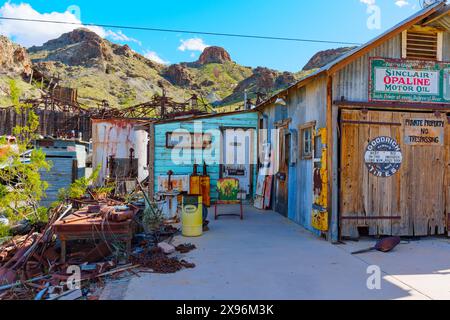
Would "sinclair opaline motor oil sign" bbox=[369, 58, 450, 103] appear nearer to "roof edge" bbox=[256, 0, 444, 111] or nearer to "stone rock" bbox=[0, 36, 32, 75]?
"roof edge" bbox=[256, 0, 444, 111]

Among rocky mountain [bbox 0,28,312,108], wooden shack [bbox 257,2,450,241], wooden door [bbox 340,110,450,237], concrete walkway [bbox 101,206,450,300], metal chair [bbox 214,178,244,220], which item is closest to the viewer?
concrete walkway [bbox 101,206,450,300]

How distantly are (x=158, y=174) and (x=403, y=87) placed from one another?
728 cm

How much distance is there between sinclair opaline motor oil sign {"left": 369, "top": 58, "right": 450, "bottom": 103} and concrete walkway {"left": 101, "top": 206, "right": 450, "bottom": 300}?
2982 millimetres

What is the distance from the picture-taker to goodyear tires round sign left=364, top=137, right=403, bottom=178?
22.2 feet

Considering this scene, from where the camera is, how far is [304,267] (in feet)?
16.5

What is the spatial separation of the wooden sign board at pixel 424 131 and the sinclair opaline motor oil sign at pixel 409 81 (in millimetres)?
432

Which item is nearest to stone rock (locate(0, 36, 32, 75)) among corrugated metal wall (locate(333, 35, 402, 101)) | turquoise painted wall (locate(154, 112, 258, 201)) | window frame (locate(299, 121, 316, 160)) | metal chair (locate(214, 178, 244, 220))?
turquoise painted wall (locate(154, 112, 258, 201))

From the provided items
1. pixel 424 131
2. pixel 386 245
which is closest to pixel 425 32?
pixel 424 131

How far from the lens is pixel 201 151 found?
11.1 metres

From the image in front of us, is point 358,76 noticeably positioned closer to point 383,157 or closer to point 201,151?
point 383,157

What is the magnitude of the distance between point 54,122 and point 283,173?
55.8 feet
